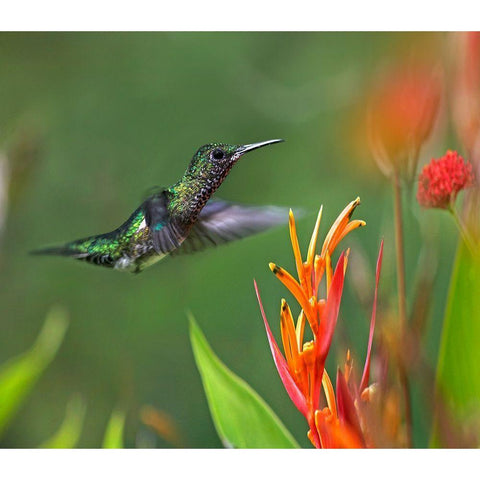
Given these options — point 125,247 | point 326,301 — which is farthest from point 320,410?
point 125,247

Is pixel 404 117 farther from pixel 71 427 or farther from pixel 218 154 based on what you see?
pixel 71 427

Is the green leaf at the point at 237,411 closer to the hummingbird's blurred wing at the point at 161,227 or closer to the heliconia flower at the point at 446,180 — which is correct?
the hummingbird's blurred wing at the point at 161,227

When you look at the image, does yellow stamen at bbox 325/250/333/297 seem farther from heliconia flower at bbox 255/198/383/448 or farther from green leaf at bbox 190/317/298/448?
green leaf at bbox 190/317/298/448

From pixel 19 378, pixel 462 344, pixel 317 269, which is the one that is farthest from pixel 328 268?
pixel 19 378

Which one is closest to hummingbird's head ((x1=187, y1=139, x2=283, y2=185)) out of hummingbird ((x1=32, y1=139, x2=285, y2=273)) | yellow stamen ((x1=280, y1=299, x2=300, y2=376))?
hummingbird ((x1=32, y1=139, x2=285, y2=273))

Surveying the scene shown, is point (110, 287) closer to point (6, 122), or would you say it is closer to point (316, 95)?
point (6, 122)


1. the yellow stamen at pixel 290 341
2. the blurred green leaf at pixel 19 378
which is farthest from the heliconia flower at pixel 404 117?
the blurred green leaf at pixel 19 378
